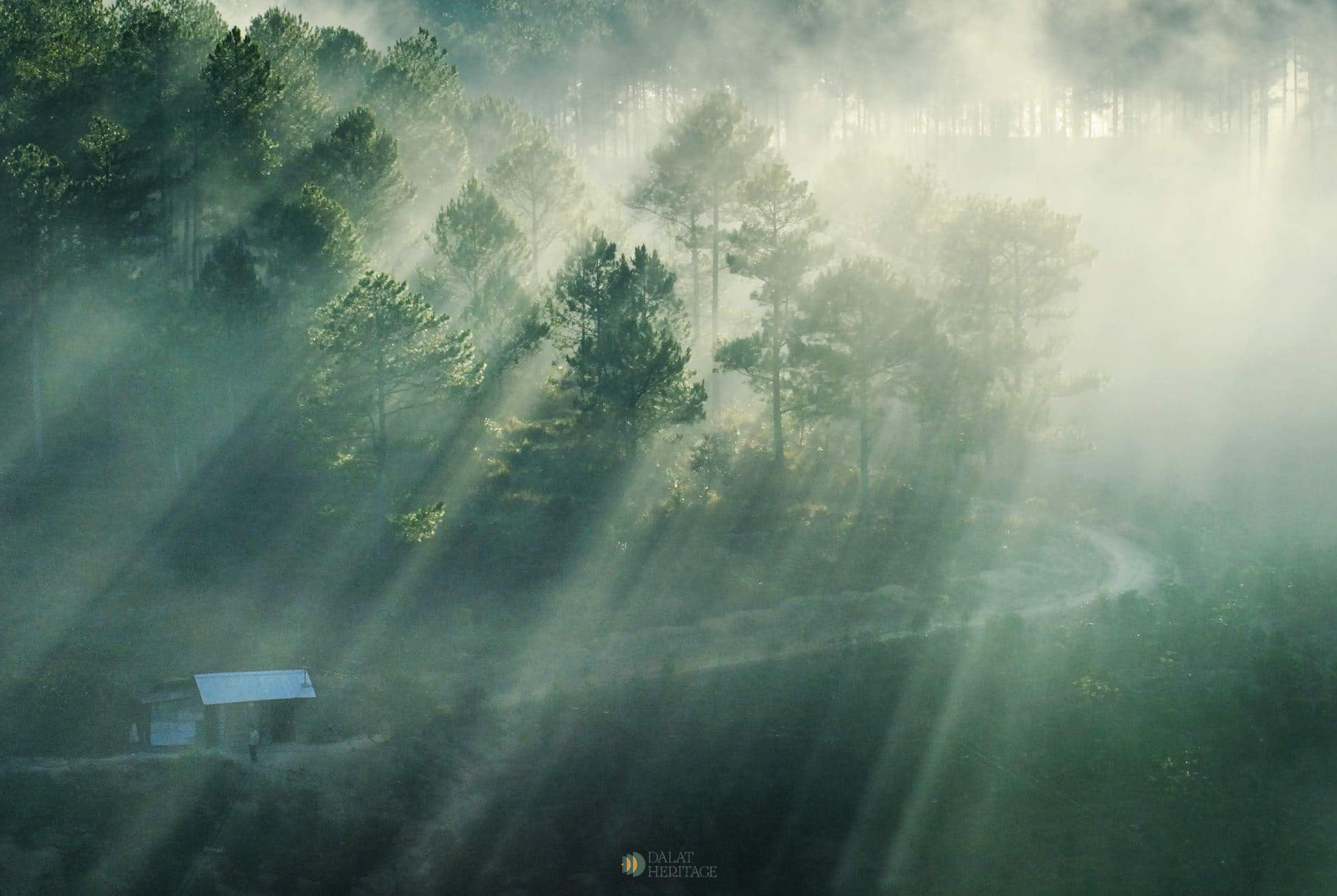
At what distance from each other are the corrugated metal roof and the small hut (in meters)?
0.02

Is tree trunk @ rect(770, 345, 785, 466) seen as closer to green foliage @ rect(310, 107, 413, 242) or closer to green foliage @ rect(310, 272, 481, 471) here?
green foliage @ rect(310, 272, 481, 471)

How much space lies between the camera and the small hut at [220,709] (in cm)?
2939

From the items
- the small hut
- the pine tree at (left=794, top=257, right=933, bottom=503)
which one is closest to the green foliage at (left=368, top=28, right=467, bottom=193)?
the pine tree at (left=794, top=257, right=933, bottom=503)

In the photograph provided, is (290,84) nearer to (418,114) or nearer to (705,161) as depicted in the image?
(418,114)

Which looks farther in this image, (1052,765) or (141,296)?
(141,296)

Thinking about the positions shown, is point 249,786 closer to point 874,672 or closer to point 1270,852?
point 874,672

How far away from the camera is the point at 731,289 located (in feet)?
229

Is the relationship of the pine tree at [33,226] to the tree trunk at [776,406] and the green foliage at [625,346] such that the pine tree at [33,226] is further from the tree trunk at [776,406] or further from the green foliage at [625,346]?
the tree trunk at [776,406]

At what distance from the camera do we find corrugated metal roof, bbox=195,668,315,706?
1161 inches

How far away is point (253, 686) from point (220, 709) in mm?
985

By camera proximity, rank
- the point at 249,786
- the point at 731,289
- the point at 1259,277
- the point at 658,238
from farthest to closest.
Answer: the point at 1259,277 < the point at 658,238 < the point at 731,289 < the point at 249,786

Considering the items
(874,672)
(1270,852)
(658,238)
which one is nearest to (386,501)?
(874,672)

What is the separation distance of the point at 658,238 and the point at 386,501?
42.2 m

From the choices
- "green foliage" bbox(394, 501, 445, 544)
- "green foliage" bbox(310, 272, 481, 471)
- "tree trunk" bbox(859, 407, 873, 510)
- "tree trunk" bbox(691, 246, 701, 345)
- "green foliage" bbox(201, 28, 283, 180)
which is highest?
"green foliage" bbox(201, 28, 283, 180)
